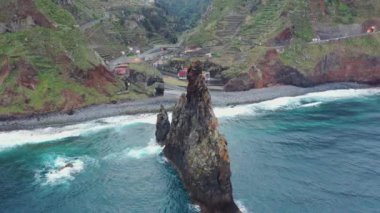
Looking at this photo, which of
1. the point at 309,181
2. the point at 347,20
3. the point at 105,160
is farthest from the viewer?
the point at 347,20

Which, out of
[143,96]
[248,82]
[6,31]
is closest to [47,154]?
[143,96]

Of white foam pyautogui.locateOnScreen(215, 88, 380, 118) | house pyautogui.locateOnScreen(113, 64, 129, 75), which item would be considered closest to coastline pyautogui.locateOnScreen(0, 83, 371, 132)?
white foam pyautogui.locateOnScreen(215, 88, 380, 118)

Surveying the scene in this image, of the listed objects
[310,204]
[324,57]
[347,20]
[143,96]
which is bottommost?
[310,204]

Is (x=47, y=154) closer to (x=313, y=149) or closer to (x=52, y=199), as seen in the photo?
(x=52, y=199)

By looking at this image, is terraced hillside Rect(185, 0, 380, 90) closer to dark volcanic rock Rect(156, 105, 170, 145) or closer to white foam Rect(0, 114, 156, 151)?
white foam Rect(0, 114, 156, 151)

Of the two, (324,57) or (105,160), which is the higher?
(324,57)

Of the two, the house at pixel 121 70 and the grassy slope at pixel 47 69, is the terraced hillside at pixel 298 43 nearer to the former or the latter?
the house at pixel 121 70

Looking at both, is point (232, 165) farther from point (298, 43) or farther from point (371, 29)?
point (371, 29)
